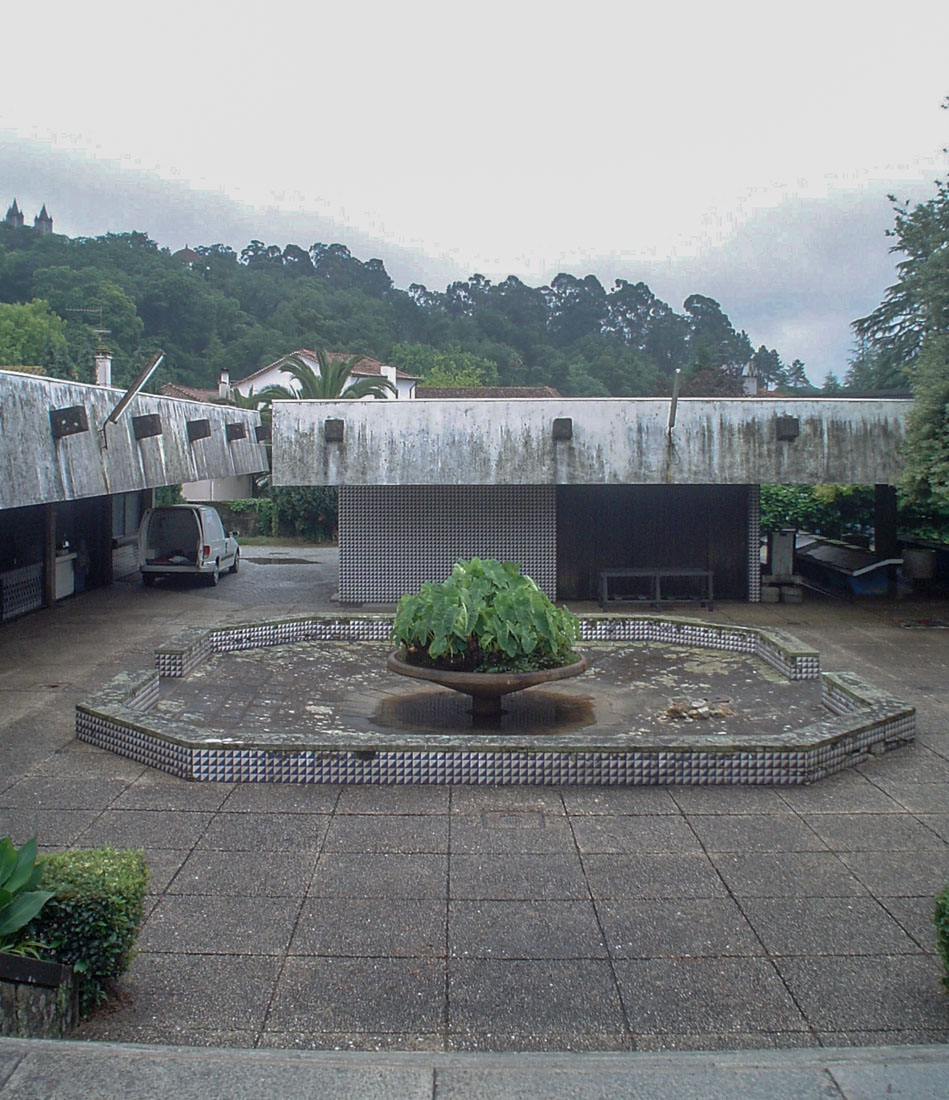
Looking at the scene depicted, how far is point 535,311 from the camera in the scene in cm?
9131

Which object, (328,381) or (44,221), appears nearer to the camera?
(328,381)

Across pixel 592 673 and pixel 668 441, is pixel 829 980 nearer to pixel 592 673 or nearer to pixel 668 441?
pixel 592 673

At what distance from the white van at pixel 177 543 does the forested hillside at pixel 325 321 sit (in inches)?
1038

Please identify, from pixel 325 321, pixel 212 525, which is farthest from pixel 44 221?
pixel 212 525

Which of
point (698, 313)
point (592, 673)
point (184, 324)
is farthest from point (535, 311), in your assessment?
point (592, 673)

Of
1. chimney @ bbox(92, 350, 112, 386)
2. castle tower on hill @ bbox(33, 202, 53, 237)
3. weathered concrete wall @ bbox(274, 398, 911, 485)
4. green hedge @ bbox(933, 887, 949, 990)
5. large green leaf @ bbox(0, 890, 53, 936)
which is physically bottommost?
green hedge @ bbox(933, 887, 949, 990)

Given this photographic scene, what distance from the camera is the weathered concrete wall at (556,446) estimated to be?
16281 millimetres

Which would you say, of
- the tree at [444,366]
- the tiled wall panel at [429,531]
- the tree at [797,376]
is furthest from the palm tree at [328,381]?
the tree at [797,376]

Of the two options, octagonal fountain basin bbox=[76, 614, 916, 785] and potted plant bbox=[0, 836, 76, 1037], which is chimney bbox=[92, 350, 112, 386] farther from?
potted plant bbox=[0, 836, 76, 1037]

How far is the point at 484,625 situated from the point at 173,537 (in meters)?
13.1

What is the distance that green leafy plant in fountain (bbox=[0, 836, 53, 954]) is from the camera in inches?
167

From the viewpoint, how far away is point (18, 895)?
4.34 m

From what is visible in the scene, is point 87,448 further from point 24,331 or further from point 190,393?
point 24,331

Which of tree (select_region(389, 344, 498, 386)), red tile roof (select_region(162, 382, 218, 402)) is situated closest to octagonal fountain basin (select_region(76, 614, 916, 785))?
red tile roof (select_region(162, 382, 218, 402))
